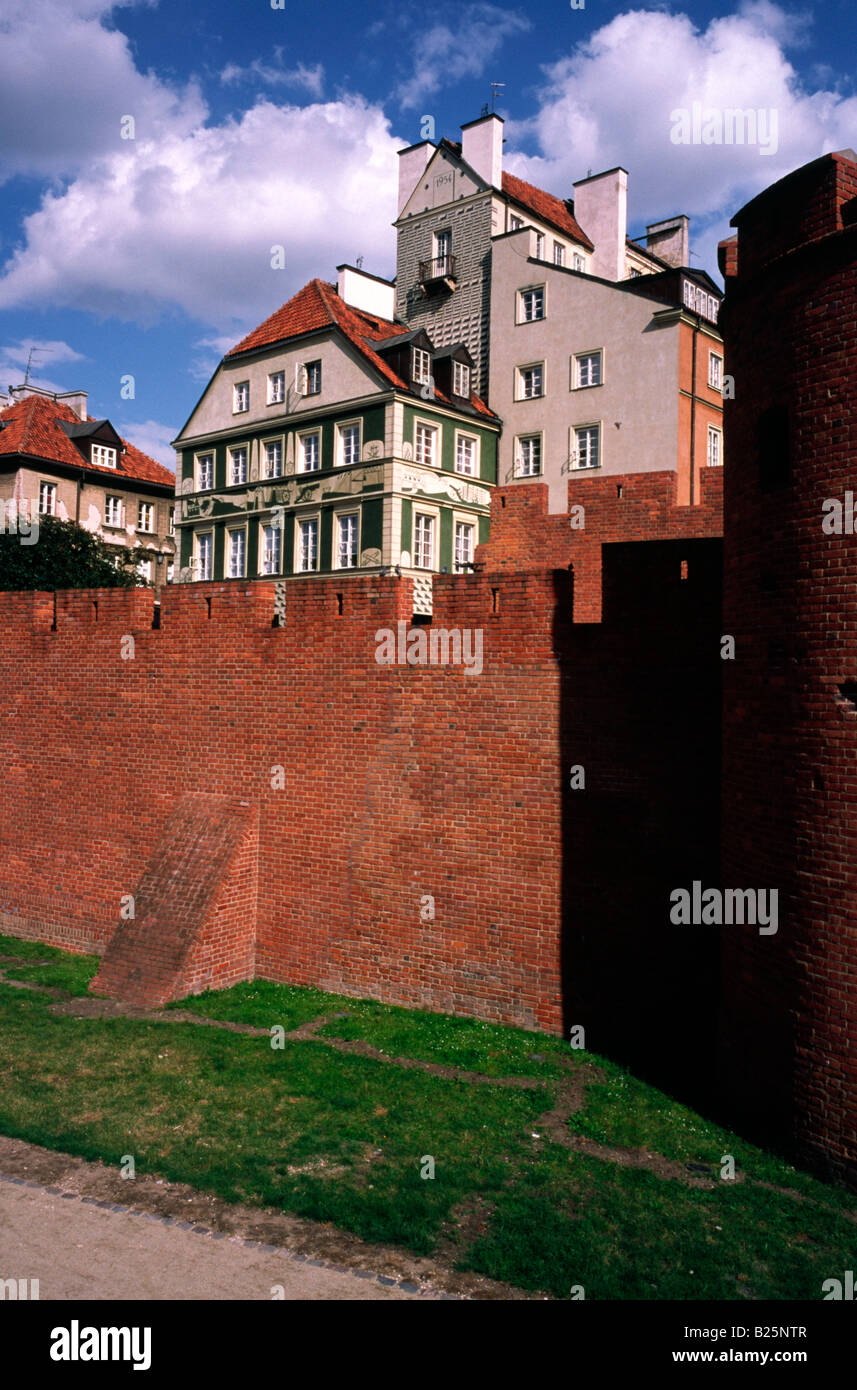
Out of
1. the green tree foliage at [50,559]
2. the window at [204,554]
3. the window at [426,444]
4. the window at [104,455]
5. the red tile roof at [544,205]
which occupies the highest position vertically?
the red tile roof at [544,205]

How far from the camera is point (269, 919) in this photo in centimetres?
1160

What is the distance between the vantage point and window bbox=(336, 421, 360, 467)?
29673 millimetres

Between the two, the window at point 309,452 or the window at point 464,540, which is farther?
the window at point 464,540

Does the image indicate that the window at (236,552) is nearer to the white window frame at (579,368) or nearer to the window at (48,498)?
the window at (48,498)

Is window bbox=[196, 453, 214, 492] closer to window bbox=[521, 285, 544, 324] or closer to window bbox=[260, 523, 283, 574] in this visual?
window bbox=[260, 523, 283, 574]

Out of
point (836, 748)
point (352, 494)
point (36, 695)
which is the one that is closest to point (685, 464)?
point (352, 494)

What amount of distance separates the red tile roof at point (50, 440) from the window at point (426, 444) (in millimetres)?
16938

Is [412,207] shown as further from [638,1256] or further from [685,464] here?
[638,1256]

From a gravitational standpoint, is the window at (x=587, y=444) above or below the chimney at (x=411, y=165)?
below

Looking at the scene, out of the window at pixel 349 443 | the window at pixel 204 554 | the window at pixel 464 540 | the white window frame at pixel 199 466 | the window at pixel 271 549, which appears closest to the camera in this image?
the window at pixel 349 443

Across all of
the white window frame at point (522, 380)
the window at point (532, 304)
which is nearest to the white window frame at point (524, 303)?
the window at point (532, 304)

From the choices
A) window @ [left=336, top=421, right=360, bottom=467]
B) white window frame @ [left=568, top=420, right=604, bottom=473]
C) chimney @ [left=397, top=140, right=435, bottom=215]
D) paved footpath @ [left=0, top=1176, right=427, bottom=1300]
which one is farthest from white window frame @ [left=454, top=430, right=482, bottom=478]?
paved footpath @ [left=0, top=1176, right=427, bottom=1300]

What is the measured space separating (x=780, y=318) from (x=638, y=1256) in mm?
6865

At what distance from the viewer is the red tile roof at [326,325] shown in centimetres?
3003
